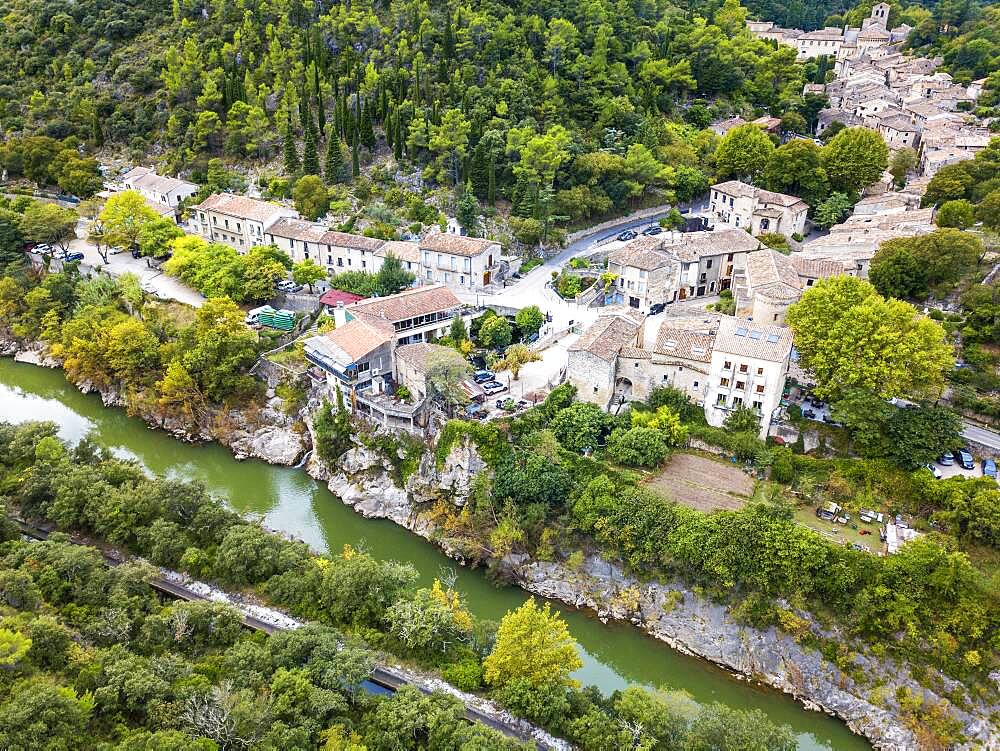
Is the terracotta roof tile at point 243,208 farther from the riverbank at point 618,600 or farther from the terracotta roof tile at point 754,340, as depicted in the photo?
the terracotta roof tile at point 754,340

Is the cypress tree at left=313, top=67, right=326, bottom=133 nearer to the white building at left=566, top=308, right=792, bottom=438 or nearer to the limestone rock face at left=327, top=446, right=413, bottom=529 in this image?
the limestone rock face at left=327, top=446, right=413, bottom=529

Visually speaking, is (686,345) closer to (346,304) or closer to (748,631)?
(748,631)

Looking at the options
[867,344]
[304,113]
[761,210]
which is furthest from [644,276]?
[304,113]

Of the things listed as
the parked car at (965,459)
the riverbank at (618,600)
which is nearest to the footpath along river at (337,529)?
the riverbank at (618,600)

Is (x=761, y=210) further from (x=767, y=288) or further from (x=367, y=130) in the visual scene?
(x=367, y=130)

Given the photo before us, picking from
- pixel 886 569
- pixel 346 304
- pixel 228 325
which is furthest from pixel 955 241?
pixel 228 325

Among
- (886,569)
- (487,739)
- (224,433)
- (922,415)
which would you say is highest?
(922,415)
